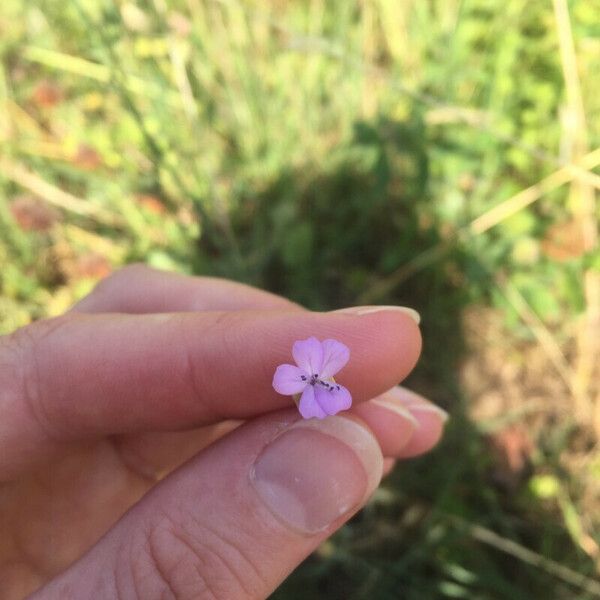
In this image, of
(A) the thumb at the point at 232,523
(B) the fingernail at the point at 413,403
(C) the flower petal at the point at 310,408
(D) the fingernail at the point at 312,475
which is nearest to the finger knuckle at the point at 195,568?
(A) the thumb at the point at 232,523

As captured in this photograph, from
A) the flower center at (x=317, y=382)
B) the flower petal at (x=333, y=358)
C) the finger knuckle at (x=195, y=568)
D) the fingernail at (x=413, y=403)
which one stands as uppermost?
the flower petal at (x=333, y=358)

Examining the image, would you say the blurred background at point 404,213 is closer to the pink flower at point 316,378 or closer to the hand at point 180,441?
the hand at point 180,441

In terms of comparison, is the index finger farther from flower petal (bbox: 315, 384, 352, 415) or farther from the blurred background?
the blurred background

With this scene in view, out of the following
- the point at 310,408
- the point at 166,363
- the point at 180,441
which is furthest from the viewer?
the point at 180,441

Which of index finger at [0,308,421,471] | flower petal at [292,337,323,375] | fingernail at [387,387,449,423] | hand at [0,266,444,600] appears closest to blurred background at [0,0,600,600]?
fingernail at [387,387,449,423]

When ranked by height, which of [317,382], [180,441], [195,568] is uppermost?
[317,382]

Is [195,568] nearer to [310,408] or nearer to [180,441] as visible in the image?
[310,408]

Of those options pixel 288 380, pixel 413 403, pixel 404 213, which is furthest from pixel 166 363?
pixel 404 213
